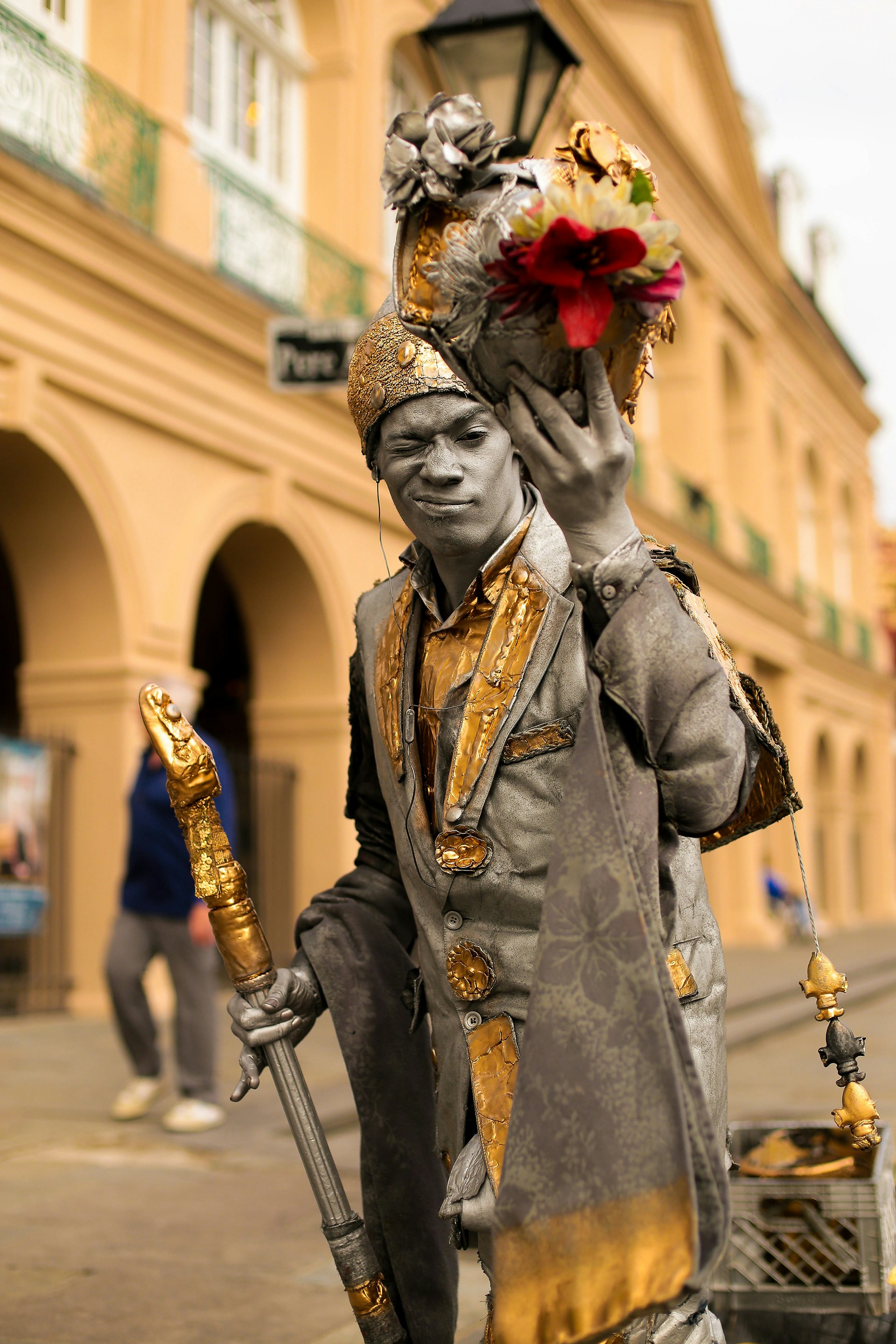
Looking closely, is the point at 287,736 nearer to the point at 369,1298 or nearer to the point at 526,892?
the point at 369,1298

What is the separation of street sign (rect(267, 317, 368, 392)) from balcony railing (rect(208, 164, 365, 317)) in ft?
7.24

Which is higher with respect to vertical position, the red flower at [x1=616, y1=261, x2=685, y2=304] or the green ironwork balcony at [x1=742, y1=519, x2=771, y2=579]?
the green ironwork balcony at [x1=742, y1=519, x2=771, y2=579]

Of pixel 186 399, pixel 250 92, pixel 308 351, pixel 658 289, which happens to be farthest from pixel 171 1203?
pixel 250 92

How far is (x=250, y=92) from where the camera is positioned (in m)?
12.2

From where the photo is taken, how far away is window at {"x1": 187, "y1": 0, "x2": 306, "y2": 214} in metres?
11.6

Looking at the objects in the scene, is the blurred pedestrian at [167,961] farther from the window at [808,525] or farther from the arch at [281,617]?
the window at [808,525]

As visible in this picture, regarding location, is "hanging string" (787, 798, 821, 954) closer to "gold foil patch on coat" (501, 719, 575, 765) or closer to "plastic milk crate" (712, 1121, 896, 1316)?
"gold foil patch on coat" (501, 719, 575, 765)

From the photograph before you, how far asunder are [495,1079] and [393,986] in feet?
1.28

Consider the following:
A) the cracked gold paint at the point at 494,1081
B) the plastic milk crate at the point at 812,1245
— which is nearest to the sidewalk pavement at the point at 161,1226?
the plastic milk crate at the point at 812,1245

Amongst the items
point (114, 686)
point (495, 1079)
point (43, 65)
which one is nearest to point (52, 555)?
point (114, 686)

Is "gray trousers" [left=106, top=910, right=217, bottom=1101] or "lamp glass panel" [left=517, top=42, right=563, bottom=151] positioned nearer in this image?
"lamp glass panel" [left=517, top=42, right=563, bottom=151]

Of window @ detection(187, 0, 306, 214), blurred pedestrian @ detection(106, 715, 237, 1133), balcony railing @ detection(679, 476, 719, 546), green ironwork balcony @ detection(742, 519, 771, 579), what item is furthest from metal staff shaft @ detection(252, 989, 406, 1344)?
green ironwork balcony @ detection(742, 519, 771, 579)

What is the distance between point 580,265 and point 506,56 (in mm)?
4621

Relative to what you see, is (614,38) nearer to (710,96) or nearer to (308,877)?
(710,96)
